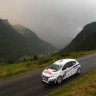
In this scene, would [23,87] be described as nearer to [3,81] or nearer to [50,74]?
[50,74]

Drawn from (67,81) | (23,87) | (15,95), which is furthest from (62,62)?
(15,95)

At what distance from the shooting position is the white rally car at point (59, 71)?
25072mm

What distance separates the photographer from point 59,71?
25.8m

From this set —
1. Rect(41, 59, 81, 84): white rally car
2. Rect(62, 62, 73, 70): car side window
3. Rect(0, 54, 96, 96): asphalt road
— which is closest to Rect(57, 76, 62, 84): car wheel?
Rect(41, 59, 81, 84): white rally car

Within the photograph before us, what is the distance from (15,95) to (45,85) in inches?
161

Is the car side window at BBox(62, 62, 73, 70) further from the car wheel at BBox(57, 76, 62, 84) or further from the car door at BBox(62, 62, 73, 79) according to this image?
the car wheel at BBox(57, 76, 62, 84)

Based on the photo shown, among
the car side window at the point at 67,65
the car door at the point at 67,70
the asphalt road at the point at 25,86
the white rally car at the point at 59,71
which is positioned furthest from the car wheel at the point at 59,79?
the car side window at the point at 67,65

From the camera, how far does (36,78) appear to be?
29062 mm

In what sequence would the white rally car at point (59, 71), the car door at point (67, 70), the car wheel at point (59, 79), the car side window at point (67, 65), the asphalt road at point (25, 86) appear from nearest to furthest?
the asphalt road at point (25, 86), the white rally car at point (59, 71), the car wheel at point (59, 79), the car door at point (67, 70), the car side window at point (67, 65)

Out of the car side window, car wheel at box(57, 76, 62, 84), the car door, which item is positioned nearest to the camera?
car wheel at box(57, 76, 62, 84)

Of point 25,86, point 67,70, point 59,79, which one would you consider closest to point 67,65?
point 67,70

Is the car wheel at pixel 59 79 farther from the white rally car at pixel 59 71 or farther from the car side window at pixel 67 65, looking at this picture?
the car side window at pixel 67 65

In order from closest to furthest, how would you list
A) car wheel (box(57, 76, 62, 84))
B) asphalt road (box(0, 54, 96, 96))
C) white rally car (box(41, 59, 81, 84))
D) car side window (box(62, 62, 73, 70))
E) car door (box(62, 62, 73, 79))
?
asphalt road (box(0, 54, 96, 96))
white rally car (box(41, 59, 81, 84))
car wheel (box(57, 76, 62, 84))
car door (box(62, 62, 73, 79))
car side window (box(62, 62, 73, 70))

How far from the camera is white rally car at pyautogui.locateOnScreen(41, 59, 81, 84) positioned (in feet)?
82.3
